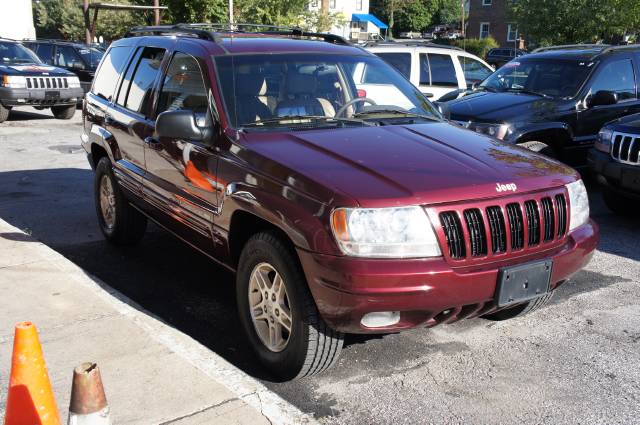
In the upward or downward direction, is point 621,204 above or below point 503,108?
below

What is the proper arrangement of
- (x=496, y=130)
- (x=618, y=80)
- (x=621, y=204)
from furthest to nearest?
(x=618, y=80)
(x=496, y=130)
(x=621, y=204)

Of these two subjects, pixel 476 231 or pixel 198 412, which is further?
pixel 476 231

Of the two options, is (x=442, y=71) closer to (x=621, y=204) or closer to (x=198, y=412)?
(x=621, y=204)

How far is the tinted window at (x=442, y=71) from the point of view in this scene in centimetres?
1096

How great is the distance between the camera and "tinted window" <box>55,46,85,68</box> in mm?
18719

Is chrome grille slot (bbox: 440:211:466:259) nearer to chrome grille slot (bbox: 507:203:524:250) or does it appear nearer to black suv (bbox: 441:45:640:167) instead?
chrome grille slot (bbox: 507:203:524:250)

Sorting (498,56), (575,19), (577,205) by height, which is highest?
(575,19)

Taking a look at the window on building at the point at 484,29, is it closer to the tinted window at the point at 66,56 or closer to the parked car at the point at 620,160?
the tinted window at the point at 66,56

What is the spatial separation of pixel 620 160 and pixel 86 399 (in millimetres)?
5958

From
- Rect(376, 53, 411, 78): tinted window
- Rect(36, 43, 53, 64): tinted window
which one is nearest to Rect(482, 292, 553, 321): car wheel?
Rect(376, 53, 411, 78): tinted window

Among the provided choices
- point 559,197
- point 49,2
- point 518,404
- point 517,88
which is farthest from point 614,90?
point 49,2

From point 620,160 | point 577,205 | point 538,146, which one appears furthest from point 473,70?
point 577,205

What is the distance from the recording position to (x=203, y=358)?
376cm

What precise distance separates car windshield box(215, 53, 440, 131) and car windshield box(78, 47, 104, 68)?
1529 centimetres
